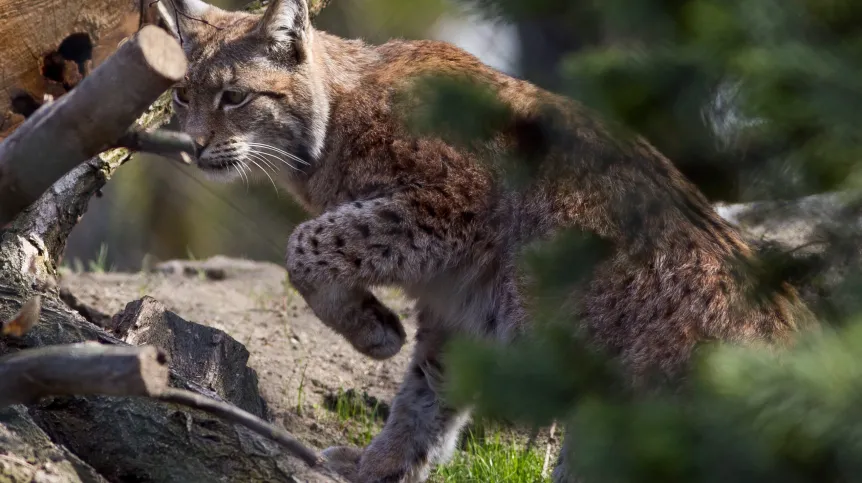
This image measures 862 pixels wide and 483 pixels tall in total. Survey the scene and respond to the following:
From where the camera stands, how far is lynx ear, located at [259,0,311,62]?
3986 millimetres

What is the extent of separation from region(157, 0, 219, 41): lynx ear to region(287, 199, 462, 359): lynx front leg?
1051 millimetres

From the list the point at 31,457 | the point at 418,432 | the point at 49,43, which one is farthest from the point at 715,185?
the point at 49,43

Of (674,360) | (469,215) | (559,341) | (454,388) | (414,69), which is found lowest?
(454,388)

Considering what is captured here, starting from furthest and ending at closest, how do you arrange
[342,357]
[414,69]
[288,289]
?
[288,289] → [342,357] → [414,69]

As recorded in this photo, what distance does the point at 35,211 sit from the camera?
3633 mm

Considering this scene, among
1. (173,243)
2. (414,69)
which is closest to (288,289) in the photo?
(414,69)

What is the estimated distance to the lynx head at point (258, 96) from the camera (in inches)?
157

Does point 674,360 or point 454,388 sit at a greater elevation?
point 674,360

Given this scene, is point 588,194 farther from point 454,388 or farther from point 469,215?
point 454,388

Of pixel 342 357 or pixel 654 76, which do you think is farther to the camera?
pixel 342 357

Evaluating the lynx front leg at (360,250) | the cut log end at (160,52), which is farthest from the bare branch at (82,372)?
the lynx front leg at (360,250)

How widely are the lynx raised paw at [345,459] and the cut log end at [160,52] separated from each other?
6.66ft

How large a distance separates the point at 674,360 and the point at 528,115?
107 cm

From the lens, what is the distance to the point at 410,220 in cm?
365
